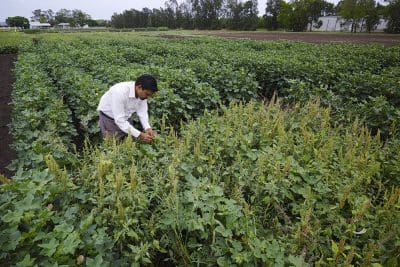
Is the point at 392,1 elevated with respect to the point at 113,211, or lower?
elevated

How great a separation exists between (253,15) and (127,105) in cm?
8113

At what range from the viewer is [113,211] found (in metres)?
2.21

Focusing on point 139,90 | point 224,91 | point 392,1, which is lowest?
point 224,91

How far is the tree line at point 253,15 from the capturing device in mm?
49500

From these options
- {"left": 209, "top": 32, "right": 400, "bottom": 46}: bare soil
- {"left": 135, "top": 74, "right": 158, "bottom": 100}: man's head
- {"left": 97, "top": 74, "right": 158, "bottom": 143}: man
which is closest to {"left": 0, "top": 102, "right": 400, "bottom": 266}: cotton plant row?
{"left": 97, "top": 74, "right": 158, "bottom": 143}: man

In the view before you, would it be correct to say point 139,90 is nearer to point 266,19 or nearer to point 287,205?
point 287,205

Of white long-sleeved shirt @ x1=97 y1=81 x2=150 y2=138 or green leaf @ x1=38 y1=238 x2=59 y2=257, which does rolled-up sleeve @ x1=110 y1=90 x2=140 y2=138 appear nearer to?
white long-sleeved shirt @ x1=97 y1=81 x2=150 y2=138

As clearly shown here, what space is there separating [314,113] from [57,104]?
4581 millimetres

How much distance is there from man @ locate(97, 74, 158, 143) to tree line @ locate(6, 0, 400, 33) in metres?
56.7

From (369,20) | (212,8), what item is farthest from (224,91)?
(212,8)

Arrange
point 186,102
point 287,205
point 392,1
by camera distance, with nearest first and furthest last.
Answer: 1. point 287,205
2. point 186,102
3. point 392,1

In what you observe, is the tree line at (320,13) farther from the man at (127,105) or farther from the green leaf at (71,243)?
the green leaf at (71,243)

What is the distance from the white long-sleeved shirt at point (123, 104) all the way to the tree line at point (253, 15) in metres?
56.6

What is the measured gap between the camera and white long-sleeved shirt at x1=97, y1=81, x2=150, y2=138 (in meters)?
3.76
